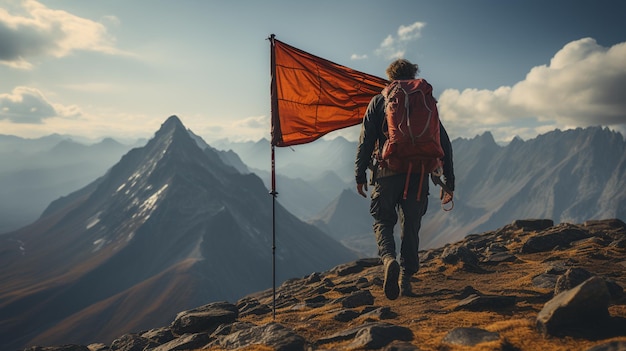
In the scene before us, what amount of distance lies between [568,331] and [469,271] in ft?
24.6

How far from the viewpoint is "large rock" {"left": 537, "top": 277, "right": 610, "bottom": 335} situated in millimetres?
5535

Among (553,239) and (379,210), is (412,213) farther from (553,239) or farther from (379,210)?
(553,239)

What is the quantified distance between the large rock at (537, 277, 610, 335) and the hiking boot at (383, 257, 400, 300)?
2.79 m

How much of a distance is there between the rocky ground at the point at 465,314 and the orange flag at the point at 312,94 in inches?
190

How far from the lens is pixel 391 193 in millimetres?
8219

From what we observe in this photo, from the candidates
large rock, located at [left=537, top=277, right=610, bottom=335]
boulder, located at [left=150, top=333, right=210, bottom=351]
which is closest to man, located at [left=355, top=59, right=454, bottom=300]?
large rock, located at [left=537, top=277, right=610, bottom=335]

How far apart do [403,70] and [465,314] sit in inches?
208

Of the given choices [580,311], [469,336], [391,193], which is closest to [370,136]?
[391,193]

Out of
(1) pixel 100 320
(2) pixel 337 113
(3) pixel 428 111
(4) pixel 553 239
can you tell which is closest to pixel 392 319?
(3) pixel 428 111

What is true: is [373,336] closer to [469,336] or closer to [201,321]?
[469,336]

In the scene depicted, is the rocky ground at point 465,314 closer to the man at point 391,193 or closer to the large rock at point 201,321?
the large rock at point 201,321

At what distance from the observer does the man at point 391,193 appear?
8133 mm

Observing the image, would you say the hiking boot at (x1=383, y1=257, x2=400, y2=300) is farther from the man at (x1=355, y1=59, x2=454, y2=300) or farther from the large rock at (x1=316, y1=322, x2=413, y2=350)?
the large rock at (x1=316, y1=322, x2=413, y2=350)

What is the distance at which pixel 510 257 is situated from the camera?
13453 millimetres
